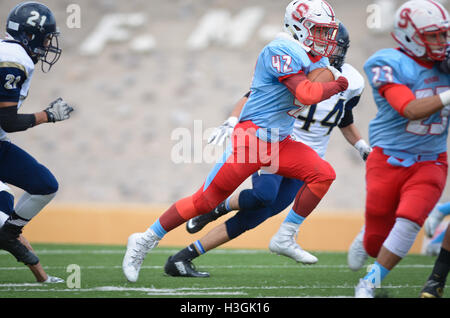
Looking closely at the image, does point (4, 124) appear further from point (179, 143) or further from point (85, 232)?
point (179, 143)

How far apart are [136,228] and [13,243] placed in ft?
10.5

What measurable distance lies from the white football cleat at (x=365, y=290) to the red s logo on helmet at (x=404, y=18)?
1251 millimetres

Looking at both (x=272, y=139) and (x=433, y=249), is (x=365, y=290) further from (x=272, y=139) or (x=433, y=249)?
(x=433, y=249)

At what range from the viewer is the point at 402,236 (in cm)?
333

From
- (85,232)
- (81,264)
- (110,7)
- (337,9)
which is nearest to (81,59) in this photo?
(110,7)

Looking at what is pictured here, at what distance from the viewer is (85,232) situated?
722 cm

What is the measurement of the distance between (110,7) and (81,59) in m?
1.33

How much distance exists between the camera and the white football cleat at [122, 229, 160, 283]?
13.4 feet

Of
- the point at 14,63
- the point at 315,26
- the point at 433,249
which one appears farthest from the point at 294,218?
the point at 433,249

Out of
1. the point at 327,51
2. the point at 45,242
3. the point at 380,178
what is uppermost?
the point at 327,51

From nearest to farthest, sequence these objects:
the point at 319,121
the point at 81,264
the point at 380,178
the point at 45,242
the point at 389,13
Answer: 1. the point at 380,178
2. the point at 319,121
3. the point at 81,264
4. the point at 45,242
5. the point at 389,13

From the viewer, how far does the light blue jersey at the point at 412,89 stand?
3.43 metres

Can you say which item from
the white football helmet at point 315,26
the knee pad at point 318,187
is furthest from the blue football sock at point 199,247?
the white football helmet at point 315,26

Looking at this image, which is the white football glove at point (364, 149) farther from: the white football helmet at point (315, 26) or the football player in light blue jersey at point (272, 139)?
the white football helmet at point (315, 26)
